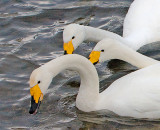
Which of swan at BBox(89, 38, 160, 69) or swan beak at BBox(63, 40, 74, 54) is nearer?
swan at BBox(89, 38, 160, 69)

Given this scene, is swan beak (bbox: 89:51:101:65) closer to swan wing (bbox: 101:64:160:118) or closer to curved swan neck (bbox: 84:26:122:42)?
curved swan neck (bbox: 84:26:122:42)

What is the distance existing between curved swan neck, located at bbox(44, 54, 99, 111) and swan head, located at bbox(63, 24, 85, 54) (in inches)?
45.5

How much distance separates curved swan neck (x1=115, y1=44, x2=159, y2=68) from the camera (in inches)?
362

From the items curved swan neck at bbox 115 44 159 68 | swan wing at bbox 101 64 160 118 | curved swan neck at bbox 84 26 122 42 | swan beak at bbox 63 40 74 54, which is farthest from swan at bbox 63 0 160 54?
swan wing at bbox 101 64 160 118

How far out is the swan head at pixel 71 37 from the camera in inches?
366

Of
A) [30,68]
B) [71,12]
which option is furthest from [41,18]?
[30,68]

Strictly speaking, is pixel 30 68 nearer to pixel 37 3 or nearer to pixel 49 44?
pixel 49 44

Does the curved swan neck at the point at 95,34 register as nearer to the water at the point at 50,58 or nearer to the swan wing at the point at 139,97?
the water at the point at 50,58

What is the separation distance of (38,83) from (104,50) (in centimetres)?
199

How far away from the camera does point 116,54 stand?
30.6 ft

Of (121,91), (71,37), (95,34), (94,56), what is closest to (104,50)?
(94,56)

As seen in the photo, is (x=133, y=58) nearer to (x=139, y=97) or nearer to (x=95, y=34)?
(x=95, y=34)

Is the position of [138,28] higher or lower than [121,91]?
higher

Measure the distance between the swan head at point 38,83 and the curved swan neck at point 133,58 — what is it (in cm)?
208
